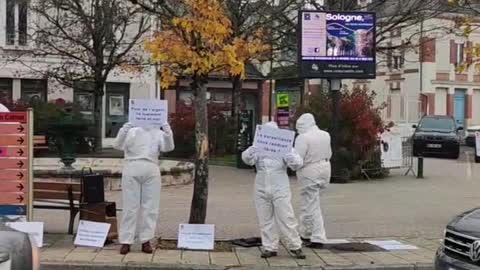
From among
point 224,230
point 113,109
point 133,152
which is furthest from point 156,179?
point 113,109

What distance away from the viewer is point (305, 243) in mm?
10609

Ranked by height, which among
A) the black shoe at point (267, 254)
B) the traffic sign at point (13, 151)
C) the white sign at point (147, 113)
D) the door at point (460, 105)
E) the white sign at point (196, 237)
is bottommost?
the black shoe at point (267, 254)

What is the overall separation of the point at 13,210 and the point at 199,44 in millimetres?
3351

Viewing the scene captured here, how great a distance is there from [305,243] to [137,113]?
118 inches

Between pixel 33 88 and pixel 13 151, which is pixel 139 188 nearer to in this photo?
pixel 13 151

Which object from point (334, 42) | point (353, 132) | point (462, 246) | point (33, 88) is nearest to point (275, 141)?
point (462, 246)

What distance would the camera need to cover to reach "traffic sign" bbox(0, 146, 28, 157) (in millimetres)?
9945

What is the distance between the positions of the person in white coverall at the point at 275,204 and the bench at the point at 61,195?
2.96 m

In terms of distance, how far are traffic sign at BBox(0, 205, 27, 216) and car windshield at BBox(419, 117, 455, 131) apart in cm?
2432

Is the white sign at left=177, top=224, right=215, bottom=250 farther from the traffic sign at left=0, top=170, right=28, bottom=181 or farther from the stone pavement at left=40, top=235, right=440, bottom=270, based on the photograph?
the traffic sign at left=0, top=170, right=28, bottom=181

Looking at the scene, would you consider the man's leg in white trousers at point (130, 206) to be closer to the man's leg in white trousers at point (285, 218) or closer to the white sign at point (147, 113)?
the white sign at point (147, 113)

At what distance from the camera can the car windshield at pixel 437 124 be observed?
3148 centimetres

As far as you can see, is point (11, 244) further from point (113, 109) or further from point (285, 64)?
point (113, 109)

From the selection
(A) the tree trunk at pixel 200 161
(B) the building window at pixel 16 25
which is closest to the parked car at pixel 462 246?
(A) the tree trunk at pixel 200 161
